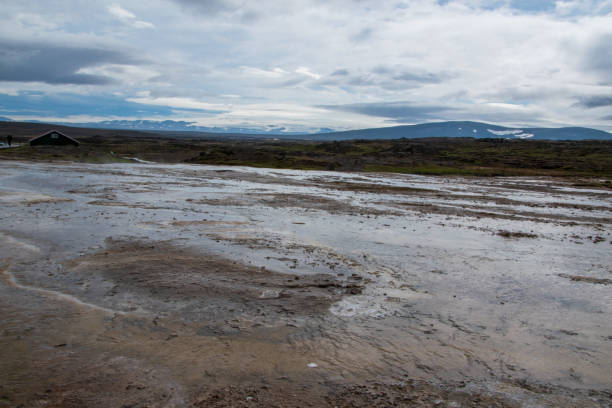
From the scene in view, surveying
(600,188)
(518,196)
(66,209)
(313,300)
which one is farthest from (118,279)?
(600,188)

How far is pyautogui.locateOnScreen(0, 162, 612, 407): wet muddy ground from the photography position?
6.05 meters

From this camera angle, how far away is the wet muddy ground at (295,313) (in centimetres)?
605

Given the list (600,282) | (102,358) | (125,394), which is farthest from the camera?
(600,282)

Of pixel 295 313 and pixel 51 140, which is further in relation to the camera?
pixel 51 140

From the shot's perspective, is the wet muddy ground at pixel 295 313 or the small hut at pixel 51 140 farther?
the small hut at pixel 51 140

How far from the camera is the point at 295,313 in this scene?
28.5ft

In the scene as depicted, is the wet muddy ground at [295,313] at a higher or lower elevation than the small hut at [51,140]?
lower

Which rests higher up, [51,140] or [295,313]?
[51,140]

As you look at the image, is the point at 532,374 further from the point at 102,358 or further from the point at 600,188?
the point at 600,188

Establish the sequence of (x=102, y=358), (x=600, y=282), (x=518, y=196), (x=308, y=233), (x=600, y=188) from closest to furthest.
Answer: (x=102, y=358) < (x=600, y=282) < (x=308, y=233) < (x=518, y=196) < (x=600, y=188)

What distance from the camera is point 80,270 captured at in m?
10.9

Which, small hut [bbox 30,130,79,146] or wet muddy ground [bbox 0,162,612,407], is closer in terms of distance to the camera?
wet muddy ground [bbox 0,162,612,407]

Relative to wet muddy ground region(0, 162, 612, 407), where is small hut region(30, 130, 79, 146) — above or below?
above

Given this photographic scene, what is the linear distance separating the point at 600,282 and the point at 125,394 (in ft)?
40.4
